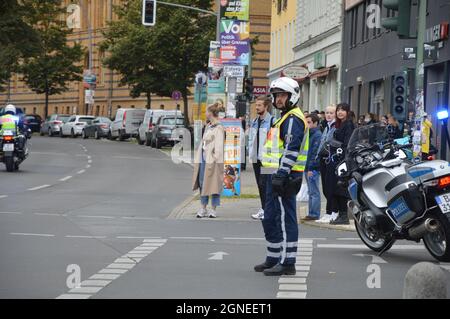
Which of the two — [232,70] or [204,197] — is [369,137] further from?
[232,70]

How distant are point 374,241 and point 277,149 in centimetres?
237

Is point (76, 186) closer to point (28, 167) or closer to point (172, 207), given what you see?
point (172, 207)

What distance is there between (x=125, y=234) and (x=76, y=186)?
36.2 feet

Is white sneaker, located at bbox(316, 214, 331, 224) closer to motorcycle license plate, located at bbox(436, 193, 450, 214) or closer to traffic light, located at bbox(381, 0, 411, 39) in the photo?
traffic light, located at bbox(381, 0, 411, 39)

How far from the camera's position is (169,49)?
6169 centimetres

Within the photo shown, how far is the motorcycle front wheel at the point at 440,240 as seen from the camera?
11500 mm

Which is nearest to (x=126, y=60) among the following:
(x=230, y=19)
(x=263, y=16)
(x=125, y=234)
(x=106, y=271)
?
(x=263, y=16)

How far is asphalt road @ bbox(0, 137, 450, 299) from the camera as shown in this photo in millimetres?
9555

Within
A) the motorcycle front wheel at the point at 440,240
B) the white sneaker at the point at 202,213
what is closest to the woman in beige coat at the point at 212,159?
the white sneaker at the point at 202,213

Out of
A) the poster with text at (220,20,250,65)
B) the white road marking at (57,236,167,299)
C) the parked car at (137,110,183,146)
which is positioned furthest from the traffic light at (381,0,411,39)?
the parked car at (137,110,183,146)

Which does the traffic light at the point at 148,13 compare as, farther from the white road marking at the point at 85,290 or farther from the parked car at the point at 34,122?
the parked car at the point at 34,122

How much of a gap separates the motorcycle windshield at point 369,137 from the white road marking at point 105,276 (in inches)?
108

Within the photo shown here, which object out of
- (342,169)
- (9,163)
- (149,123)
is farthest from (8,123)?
(149,123)

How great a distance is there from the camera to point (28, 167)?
33.8 meters
